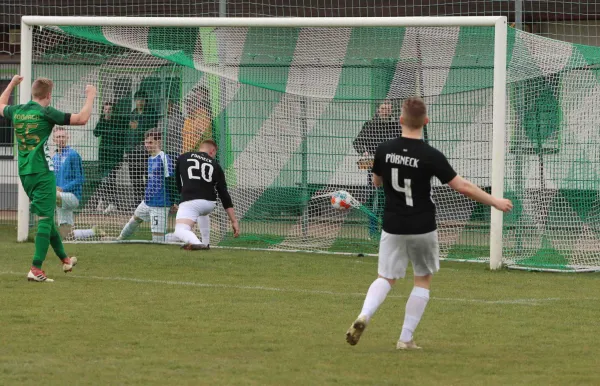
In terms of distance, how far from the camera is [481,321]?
31.3ft

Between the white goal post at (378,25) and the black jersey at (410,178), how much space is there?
5.18 m

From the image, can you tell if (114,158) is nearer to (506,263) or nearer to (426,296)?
(506,263)

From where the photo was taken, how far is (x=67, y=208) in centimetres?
1655

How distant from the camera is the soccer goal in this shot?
13477mm

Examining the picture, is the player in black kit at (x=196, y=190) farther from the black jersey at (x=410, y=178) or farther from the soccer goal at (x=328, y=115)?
the black jersey at (x=410, y=178)

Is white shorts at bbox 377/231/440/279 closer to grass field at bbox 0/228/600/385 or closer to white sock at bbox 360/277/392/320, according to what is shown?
white sock at bbox 360/277/392/320

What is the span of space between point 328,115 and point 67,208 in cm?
392

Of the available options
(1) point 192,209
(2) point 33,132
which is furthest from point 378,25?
(2) point 33,132

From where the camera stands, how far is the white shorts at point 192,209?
1488cm

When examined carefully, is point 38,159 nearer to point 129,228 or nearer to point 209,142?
point 209,142

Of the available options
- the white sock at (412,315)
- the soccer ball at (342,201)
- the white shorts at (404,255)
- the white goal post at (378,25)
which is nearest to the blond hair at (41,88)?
the white goal post at (378,25)

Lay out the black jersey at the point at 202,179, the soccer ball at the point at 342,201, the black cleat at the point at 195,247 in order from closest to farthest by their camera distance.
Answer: the black jersey at the point at 202,179, the black cleat at the point at 195,247, the soccer ball at the point at 342,201

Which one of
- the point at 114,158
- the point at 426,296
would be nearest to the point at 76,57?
the point at 114,158

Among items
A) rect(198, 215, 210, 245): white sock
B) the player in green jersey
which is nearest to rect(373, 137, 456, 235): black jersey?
the player in green jersey
